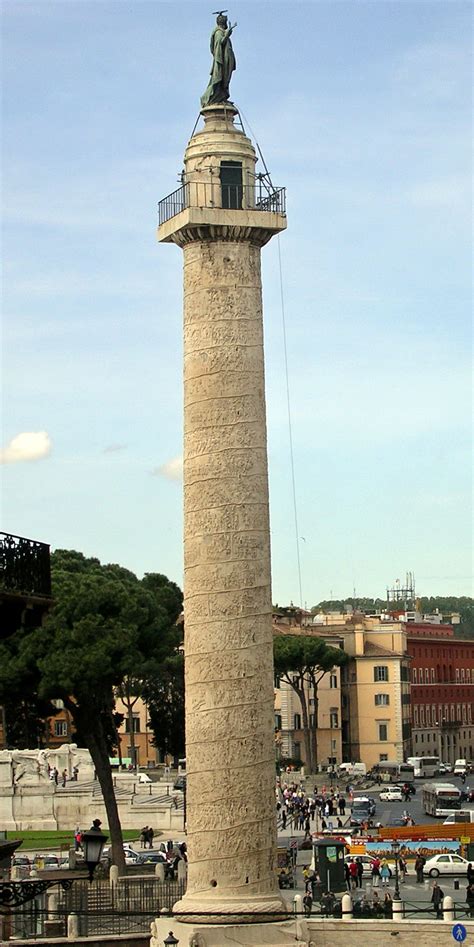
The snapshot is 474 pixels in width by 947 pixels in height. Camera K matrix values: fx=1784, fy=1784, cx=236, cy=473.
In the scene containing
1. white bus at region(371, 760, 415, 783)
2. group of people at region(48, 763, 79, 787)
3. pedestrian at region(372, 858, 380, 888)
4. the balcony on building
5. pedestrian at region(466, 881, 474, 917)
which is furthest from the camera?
white bus at region(371, 760, 415, 783)

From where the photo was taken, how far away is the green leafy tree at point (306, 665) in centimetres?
10194

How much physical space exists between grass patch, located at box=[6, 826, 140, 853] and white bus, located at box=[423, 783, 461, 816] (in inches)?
495

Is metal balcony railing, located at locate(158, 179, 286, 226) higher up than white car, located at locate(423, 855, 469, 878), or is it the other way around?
metal balcony railing, located at locate(158, 179, 286, 226)

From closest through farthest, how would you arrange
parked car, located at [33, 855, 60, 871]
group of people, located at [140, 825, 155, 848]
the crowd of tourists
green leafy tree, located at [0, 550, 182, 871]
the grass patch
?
1. parked car, located at [33, 855, 60, 871]
2. green leafy tree, located at [0, 550, 182, 871]
3. group of people, located at [140, 825, 155, 848]
4. the grass patch
5. the crowd of tourists

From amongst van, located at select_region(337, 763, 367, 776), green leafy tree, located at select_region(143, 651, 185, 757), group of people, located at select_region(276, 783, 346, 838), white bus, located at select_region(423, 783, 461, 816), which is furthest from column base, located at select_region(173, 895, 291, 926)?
van, located at select_region(337, 763, 367, 776)

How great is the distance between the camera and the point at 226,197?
2902 cm

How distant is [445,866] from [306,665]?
2314 inches

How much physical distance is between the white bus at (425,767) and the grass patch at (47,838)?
3865 cm

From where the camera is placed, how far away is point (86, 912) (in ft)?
103

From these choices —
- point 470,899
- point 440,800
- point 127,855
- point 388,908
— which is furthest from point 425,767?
Answer: point 388,908

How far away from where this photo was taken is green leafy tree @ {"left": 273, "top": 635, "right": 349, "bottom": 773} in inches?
4013

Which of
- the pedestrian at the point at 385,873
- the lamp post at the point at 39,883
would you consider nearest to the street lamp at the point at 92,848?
the lamp post at the point at 39,883

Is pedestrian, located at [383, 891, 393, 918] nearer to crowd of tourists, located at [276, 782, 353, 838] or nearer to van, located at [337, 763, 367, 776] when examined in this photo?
crowd of tourists, located at [276, 782, 353, 838]

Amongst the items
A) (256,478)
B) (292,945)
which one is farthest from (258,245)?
(292,945)
